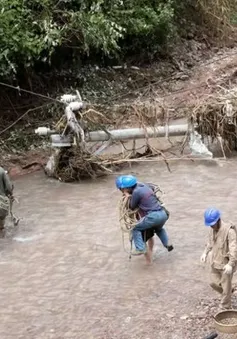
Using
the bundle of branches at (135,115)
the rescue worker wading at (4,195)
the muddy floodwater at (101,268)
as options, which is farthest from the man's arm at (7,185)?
the bundle of branches at (135,115)

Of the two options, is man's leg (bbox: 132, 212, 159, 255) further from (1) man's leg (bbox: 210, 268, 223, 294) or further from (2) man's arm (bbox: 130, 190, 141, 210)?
(1) man's leg (bbox: 210, 268, 223, 294)

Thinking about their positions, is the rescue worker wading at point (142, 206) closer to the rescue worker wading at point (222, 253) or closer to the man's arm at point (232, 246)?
the rescue worker wading at point (222, 253)

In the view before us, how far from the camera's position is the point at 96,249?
10516 mm

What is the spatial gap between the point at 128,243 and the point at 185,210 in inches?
68.4

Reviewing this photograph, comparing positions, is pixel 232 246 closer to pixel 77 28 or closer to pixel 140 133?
pixel 140 133

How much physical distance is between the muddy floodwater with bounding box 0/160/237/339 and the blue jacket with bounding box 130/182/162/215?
88 centimetres

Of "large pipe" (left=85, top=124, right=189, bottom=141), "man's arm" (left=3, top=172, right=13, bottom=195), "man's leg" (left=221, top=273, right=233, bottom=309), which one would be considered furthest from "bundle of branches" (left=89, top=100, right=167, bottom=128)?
"man's leg" (left=221, top=273, right=233, bottom=309)

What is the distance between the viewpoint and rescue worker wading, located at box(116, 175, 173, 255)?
365 inches

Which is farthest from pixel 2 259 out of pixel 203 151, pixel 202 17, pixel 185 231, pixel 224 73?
pixel 202 17

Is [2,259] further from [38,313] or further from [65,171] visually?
[65,171]

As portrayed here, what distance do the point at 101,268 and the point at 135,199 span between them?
122 cm

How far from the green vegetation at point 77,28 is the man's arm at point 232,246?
9047 millimetres

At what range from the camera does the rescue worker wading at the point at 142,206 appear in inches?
365

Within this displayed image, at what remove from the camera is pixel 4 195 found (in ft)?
38.1
